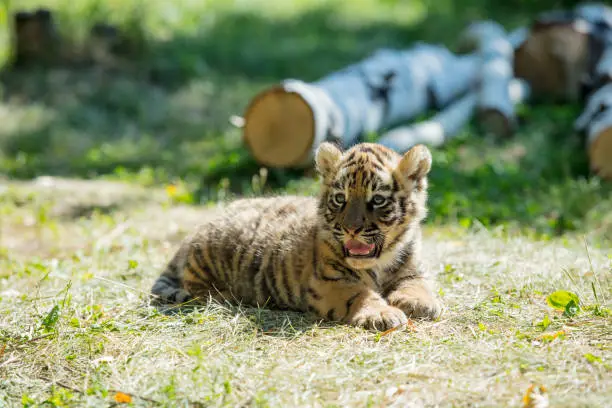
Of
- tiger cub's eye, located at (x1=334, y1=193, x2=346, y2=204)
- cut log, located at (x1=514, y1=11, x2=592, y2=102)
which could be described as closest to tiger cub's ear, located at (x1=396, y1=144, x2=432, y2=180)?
tiger cub's eye, located at (x1=334, y1=193, x2=346, y2=204)

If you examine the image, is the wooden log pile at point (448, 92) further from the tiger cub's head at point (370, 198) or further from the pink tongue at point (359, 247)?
the pink tongue at point (359, 247)

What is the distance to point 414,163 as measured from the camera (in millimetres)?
5020

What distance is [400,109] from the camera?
35.7 ft

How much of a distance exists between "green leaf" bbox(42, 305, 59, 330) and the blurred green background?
3.85 meters

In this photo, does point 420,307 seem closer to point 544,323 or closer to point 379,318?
point 379,318

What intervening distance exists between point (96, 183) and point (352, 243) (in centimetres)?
556

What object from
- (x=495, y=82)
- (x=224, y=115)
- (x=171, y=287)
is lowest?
(x=171, y=287)

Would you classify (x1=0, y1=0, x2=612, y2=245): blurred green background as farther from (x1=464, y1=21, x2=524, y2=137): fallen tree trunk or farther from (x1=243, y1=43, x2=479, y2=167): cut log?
(x1=243, y1=43, x2=479, y2=167): cut log

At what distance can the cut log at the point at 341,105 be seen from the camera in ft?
29.9

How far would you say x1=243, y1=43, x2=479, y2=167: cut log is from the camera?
358 inches

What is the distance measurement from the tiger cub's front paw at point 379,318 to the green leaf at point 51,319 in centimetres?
183

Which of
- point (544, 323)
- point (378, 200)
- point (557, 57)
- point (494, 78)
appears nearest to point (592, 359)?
point (544, 323)

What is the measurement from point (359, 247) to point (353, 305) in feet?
1.19

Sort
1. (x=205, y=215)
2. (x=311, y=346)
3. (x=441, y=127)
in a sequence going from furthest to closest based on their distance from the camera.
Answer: (x=441, y=127) < (x=205, y=215) < (x=311, y=346)
